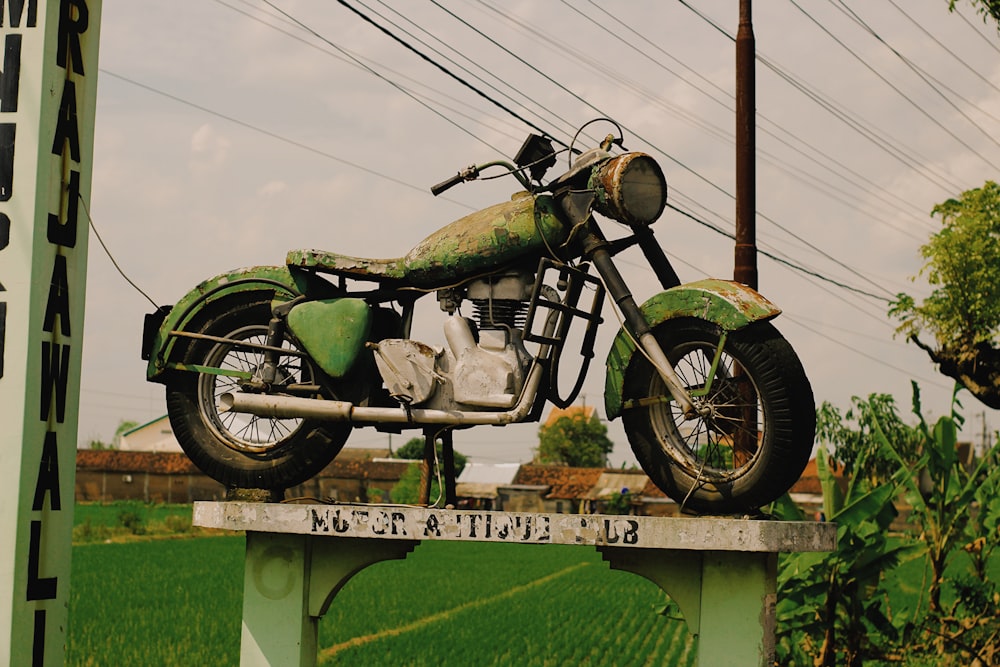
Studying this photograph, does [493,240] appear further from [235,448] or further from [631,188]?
[235,448]

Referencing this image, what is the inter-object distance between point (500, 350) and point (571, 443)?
63.5 m

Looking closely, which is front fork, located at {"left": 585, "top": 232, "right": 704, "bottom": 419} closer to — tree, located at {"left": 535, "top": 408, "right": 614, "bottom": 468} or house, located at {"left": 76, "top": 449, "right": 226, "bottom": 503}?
house, located at {"left": 76, "top": 449, "right": 226, "bottom": 503}

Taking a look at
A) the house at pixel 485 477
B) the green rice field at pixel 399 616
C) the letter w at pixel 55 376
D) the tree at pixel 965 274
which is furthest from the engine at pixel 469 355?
the house at pixel 485 477

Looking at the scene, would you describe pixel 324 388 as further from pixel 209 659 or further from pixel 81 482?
pixel 81 482

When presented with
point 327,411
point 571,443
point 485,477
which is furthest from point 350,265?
point 571,443

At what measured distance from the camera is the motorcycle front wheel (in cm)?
508

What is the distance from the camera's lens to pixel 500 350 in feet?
18.7

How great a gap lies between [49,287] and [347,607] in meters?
13.7

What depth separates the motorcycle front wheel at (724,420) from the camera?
5.08 m

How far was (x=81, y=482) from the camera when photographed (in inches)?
1989

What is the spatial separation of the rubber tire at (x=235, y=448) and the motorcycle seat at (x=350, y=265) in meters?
0.31

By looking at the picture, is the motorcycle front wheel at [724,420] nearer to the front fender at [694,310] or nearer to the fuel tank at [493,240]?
the front fender at [694,310]

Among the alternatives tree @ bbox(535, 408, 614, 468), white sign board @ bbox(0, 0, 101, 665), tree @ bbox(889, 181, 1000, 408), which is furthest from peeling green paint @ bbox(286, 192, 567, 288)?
tree @ bbox(535, 408, 614, 468)

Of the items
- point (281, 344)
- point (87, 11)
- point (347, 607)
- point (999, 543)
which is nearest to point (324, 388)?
point (281, 344)
